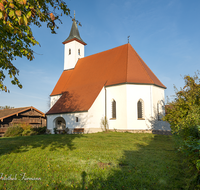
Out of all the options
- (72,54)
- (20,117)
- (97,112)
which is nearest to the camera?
(97,112)

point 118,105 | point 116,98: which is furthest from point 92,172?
point 116,98

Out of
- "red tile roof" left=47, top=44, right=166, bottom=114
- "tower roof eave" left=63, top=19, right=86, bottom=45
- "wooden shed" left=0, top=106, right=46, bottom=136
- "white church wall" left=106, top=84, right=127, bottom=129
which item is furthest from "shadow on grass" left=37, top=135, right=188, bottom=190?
"tower roof eave" left=63, top=19, right=86, bottom=45

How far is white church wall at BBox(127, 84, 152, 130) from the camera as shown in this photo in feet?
59.9

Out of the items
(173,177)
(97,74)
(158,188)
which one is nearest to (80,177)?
(158,188)

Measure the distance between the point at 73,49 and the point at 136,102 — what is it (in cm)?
1522

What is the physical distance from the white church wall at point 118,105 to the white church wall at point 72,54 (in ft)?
34.8

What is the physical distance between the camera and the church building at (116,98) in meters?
18.5

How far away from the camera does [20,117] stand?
77.4 feet

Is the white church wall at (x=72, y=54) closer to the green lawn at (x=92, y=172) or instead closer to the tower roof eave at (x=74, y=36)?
the tower roof eave at (x=74, y=36)

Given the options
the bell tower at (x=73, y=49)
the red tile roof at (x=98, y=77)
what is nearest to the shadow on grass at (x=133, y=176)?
the red tile roof at (x=98, y=77)

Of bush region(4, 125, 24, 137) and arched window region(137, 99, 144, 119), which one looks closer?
bush region(4, 125, 24, 137)

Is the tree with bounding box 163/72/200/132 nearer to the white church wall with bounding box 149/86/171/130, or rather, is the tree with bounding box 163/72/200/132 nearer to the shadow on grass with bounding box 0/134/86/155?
the shadow on grass with bounding box 0/134/86/155

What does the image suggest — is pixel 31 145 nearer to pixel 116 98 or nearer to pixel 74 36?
pixel 116 98

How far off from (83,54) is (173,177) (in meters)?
27.0
